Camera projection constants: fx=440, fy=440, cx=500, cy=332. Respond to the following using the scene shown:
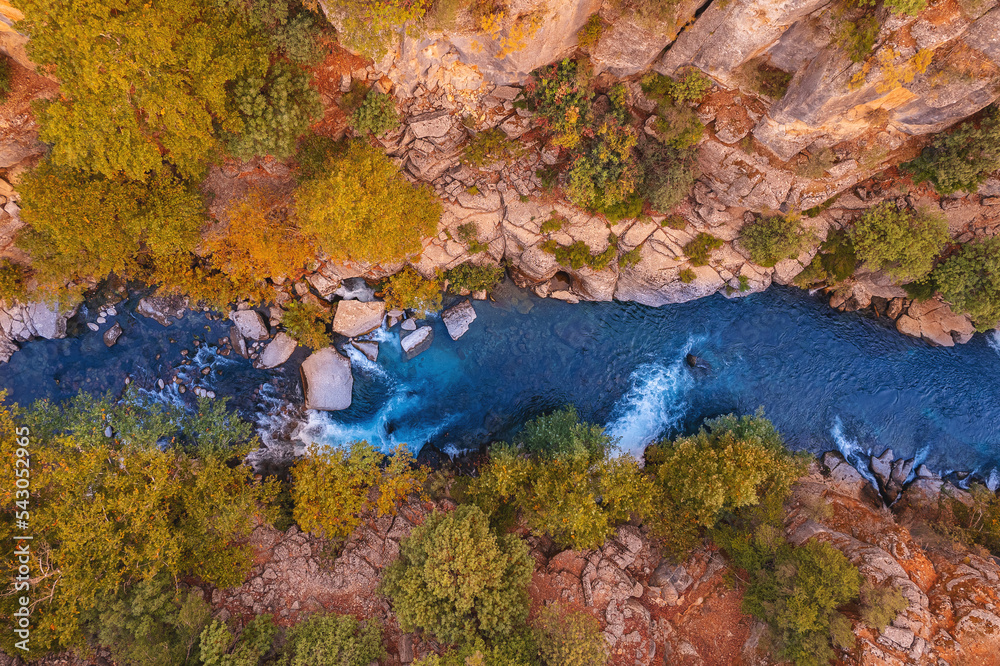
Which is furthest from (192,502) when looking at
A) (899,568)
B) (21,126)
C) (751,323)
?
(899,568)

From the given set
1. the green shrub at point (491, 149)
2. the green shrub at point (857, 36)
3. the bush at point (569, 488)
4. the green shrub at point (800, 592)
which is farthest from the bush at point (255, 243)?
the green shrub at point (800, 592)

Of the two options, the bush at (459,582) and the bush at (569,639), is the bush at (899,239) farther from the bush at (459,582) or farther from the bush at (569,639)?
the bush at (459,582)

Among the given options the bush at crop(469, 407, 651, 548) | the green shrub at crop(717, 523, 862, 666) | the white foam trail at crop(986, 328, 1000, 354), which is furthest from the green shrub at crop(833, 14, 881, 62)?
the green shrub at crop(717, 523, 862, 666)

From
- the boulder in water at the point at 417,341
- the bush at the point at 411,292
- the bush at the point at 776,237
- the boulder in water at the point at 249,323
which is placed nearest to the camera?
the bush at the point at 776,237

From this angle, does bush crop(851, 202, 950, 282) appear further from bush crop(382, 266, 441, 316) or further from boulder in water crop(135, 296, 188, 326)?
boulder in water crop(135, 296, 188, 326)

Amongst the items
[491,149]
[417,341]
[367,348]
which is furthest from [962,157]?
[367,348]

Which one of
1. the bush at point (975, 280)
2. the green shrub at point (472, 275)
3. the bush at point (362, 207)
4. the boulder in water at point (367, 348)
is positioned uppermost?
the bush at point (362, 207)
